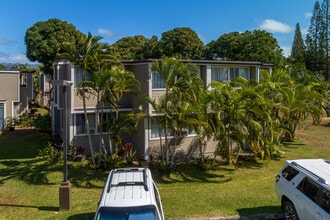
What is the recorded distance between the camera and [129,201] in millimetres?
7605

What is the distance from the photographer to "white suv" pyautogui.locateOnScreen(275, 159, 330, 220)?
8445 mm

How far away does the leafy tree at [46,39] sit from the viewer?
32219 mm

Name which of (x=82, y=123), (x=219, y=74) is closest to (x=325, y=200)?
(x=219, y=74)

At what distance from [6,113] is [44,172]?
1495 centimetres

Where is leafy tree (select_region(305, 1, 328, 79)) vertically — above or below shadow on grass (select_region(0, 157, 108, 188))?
above

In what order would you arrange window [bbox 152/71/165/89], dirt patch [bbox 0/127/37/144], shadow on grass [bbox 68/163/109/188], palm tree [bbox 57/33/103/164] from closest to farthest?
shadow on grass [bbox 68/163/109/188] → palm tree [bbox 57/33/103/164] → window [bbox 152/71/165/89] → dirt patch [bbox 0/127/37/144]

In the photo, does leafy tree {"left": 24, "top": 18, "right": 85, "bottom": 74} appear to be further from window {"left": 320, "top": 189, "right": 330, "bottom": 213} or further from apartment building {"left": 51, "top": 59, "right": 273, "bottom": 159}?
window {"left": 320, "top": 189, "right": 330, "bottom": 213}

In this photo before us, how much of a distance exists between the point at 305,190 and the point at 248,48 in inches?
1447

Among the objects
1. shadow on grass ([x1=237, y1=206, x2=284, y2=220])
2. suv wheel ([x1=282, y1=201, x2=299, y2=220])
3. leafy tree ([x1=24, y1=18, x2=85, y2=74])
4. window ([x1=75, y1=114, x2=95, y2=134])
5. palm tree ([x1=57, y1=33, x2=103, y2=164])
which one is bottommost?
shadow on grass ([x1=237, y1=206, x2=284, y2=220])

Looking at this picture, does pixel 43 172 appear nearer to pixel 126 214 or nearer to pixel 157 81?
pixel 157 81

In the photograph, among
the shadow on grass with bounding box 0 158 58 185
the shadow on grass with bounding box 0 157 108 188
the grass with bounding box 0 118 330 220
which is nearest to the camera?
the grass with bounding box 0 118 330 220

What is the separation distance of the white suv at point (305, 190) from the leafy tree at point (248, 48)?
3298cm

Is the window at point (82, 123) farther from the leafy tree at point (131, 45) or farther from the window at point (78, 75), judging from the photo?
the leafy tree at point (131, 45)

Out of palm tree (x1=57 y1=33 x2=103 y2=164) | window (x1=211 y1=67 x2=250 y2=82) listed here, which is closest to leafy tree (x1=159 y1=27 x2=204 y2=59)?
window (x1=211 y1=67 x2=250 y2=82)
